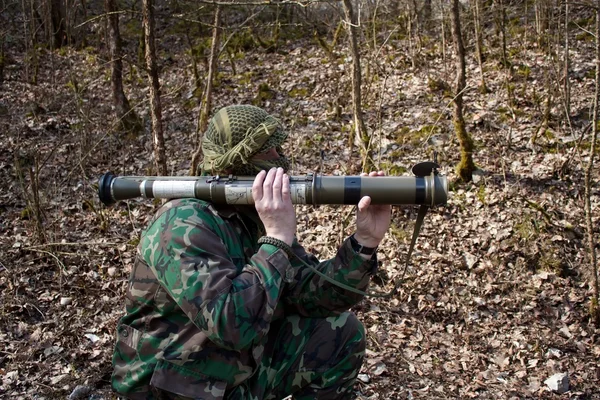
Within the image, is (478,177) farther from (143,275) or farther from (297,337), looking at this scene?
(143,275)

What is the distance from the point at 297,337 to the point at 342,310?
0.27 meters

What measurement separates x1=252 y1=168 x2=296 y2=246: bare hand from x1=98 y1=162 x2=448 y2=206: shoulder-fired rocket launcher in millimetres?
87

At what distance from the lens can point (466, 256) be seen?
531cm

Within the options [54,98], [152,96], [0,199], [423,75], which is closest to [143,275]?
[152,96]

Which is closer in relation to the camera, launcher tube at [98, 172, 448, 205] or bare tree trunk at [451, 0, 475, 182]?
launcher tube at [98, 172, 448, 205]

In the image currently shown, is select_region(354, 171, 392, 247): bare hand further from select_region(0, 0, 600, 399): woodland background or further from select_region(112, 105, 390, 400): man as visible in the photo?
select_region(0, 0, 600, 399): woodland background

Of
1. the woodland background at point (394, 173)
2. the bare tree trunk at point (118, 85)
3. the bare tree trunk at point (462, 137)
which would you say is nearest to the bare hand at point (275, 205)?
the woodland background at point (394, 173)

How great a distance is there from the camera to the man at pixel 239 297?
225cm

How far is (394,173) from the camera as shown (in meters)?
6.48

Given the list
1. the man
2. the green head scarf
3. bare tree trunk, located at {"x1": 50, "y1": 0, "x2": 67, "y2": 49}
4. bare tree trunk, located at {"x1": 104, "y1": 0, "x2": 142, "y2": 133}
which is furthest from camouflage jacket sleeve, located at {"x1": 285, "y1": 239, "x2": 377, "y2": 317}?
bare tree trunk, located at {"x1": 50, "y1": 0, "x2": 67, "y2": 49}

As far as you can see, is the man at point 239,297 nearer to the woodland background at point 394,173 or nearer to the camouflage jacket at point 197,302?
the camouflage jacket at point 197,302

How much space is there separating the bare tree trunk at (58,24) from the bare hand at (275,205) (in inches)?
422

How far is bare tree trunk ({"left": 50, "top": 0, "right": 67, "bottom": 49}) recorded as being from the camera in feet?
37.8

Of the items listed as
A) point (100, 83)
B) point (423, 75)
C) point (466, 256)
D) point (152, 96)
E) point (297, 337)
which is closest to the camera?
point (297, 337)
